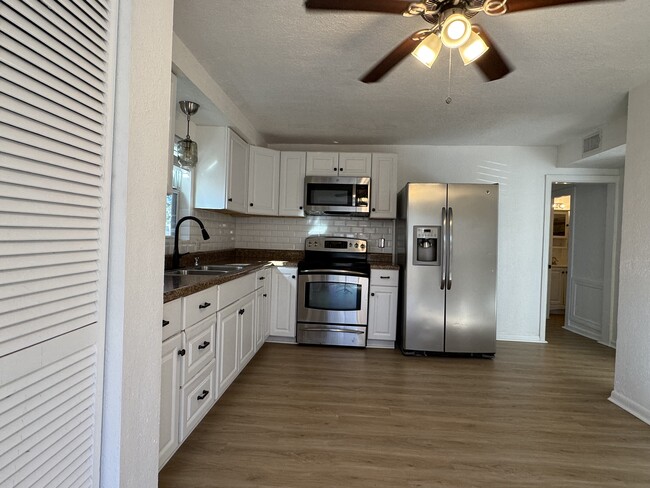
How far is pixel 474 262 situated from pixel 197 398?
275 centimetres

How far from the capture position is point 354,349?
3.69 meters

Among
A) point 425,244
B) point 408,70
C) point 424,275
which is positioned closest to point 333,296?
point 424,275

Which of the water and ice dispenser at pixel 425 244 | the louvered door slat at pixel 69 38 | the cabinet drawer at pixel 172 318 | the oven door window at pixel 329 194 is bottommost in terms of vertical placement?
the cabinet drawer at pixel 172 318

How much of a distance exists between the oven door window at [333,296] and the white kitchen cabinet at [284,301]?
0.17 meters

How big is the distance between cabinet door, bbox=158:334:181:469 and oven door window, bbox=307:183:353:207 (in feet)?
8.31

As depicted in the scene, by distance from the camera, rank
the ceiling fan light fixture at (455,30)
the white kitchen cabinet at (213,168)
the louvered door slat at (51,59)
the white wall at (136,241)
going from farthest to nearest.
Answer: the white kitchen cabinet at (213,168)
the ceiling fan light fixture at (455,30)
the white wall at (136,241)
the louvered door slat at (51,59)

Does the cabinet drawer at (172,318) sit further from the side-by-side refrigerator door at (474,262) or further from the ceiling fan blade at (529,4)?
the side-by-side refrigerator door at (474,262)

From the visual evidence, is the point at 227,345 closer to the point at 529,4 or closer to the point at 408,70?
the point at 408,70

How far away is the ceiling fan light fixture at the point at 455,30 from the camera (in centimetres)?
147

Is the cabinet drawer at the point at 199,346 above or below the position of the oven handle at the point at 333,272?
below

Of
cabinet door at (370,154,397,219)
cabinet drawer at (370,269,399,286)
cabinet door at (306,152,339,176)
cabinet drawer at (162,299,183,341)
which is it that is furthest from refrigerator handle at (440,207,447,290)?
cabinet drawer at (162,299,183,341)

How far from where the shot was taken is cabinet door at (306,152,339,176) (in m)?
3.98

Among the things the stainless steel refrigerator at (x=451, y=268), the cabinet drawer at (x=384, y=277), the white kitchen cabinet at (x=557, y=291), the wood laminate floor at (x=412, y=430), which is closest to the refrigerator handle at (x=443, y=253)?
the stainless steel refrigerator at (x=451, y=268)

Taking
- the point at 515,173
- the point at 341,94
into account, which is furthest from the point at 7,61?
the point at 515,173
